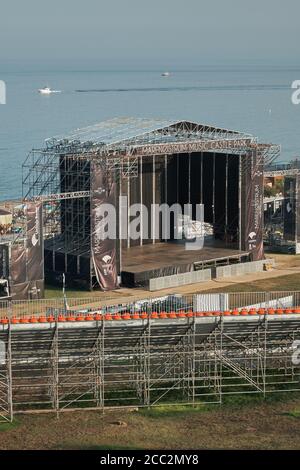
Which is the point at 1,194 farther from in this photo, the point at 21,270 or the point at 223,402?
the point at 223,402

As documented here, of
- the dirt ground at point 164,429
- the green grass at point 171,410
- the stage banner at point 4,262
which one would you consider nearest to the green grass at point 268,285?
the stage banner at point 4,262

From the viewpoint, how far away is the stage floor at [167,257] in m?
66.6

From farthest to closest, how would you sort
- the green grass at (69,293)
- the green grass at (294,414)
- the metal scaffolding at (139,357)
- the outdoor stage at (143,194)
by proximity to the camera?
the outdoor stage at (143,194) → the green grass at (69,293) → the green grass at (294,414) → the metal scaffolding at (139,357)

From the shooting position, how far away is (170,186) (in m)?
76.4

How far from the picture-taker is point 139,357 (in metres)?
41.2

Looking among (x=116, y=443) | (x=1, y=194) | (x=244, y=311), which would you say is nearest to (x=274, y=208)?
(x=1, y=194)

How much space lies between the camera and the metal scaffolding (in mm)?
39688

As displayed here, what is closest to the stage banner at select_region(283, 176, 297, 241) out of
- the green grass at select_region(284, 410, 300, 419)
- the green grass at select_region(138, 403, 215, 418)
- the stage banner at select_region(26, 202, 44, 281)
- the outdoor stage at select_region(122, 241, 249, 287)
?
the outdoor stage at select_region(122, 241, 249, 287)

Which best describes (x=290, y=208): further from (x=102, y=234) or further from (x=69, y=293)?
(x=69, y=293)

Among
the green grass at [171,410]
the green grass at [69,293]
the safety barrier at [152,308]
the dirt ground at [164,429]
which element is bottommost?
the dirt ground at [164,429]

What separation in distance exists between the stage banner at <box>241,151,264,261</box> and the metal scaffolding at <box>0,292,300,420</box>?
1165 inches

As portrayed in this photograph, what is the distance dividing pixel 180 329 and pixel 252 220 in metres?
33.7

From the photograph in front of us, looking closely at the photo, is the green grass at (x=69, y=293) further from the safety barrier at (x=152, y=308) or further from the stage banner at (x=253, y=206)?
the stage banner at (x=253, y=206)

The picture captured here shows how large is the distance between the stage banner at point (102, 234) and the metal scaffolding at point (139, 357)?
70.1ft
